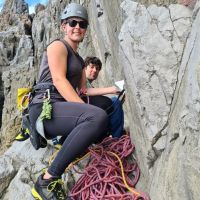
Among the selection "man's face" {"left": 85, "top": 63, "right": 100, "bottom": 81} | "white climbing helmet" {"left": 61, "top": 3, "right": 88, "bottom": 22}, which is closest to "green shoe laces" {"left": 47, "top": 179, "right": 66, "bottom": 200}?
"white climbing helmet" {"left": 61, "top": 3, "right": 88, "bottom": 22}

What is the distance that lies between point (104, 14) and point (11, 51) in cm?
1918

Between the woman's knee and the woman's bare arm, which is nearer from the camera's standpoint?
the woman's knee

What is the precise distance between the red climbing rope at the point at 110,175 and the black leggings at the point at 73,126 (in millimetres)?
518

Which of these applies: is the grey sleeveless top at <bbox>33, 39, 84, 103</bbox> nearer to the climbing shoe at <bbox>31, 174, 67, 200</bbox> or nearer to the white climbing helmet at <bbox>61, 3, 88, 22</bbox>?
the white climbing helmet at <bbox>61, 3, 88, 22</bbox>

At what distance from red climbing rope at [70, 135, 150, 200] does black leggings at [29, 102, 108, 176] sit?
1.70 feet

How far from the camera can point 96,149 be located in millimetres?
5828

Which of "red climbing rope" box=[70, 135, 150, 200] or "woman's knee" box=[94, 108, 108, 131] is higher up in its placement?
"woman's knee" box=[94, 108, 108, 131]

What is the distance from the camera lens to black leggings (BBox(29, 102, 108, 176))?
484cm

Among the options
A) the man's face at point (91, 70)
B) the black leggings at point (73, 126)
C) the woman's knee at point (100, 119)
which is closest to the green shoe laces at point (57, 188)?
the black leggings at point (73, 126)

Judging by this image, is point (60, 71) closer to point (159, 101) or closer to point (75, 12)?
point (75, 12)

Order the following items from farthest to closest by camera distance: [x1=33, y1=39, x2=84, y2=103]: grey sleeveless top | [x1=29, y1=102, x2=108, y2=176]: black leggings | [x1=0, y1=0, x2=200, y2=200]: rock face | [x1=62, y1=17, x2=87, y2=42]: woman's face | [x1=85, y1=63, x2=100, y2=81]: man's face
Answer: [x1=85, y1=63, x2=100, y2=81]: man's face, [x1=62, y1=17, x2=87, y2=42]: woman's face, [x1=33, y1=39, x2=84, y2=103]: grey sleeveless top, [x1=29, y1=102, x2=108, y2=176]: black leggings, [x1=0, y1=0, x2=200, y2=200]: rock face

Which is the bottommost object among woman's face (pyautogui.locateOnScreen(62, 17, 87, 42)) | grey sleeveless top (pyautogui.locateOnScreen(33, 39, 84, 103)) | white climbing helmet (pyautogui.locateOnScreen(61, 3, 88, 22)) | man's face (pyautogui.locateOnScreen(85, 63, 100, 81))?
man's face (pyautogui.locateOnScreen(85, 63, 100, 81))

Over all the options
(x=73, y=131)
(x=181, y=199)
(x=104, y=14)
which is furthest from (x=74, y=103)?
(x=104, y=14)

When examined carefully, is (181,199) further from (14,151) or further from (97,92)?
(14,151)
